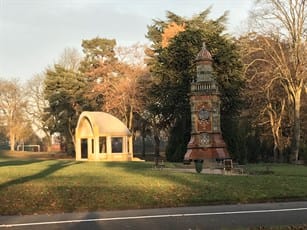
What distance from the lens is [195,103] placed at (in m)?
39.1

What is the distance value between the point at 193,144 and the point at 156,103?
46.6ft

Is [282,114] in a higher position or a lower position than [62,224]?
higher

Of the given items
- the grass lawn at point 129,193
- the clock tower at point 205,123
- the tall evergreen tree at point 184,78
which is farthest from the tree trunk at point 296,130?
the grass lawn at point 129,193

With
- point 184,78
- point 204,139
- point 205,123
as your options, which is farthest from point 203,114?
point 184,78

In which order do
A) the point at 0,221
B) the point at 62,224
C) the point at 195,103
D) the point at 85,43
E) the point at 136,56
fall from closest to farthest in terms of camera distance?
1. the point at 62,224
2. the point at 0,221
3. the point at 195,103
4. the point at 136,56
5. the point at 85,43

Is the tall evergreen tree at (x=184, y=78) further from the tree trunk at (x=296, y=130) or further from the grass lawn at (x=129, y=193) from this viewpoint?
the grass lawn at (x=129, y=193)

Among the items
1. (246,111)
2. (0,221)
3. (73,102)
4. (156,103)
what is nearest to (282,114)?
(246,111)

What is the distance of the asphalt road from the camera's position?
38.2 feet

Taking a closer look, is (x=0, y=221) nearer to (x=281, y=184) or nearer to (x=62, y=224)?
(x=62, y=224)

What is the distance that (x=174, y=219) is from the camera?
12.7 m

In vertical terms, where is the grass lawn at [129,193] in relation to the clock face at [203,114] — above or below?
below

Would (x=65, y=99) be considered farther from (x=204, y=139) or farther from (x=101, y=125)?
(x=204, y=139)

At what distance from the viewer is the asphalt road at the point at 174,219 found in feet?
38.2

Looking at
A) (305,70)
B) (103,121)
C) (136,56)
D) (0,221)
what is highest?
(136,56)
